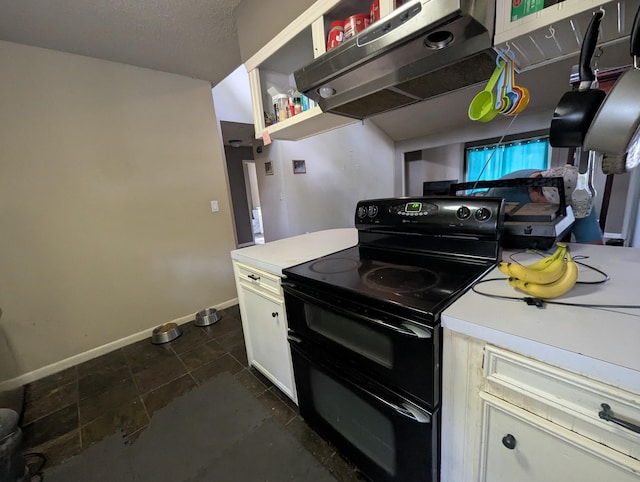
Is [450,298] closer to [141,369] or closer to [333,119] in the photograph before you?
[333,119]

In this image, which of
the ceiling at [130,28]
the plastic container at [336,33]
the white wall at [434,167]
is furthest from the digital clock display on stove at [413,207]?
the white wall at [434,167]

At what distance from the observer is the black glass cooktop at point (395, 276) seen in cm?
78

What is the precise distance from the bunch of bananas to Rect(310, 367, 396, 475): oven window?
62 cm

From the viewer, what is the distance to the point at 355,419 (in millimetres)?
1037

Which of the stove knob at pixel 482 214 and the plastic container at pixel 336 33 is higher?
the plastic container at pixel 336 33

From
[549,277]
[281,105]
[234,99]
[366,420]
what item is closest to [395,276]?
[549,277]

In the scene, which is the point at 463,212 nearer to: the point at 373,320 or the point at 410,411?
the point at 373,320

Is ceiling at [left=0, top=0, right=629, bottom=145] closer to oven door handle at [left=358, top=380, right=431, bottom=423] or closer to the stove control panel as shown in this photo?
the stove control panel

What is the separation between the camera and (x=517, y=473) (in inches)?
26.4

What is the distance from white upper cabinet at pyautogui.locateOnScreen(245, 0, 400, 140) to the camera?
4.01 ft

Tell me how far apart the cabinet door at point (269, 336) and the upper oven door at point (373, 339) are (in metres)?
0.21

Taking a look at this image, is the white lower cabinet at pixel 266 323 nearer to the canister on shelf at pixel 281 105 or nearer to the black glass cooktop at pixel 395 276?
the black glass cooktop at pixel 395 276

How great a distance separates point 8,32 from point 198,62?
3.62 feet

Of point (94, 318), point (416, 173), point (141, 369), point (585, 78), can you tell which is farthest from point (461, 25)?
point (416, 173)
